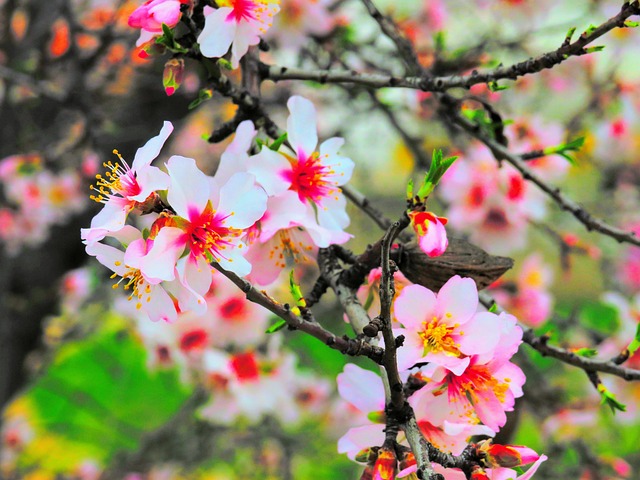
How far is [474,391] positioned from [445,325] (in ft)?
0.25

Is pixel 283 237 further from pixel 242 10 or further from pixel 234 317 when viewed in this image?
pixel 234 317

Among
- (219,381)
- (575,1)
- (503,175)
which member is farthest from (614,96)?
(219,381)

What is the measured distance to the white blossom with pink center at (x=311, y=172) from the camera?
825 millimetres

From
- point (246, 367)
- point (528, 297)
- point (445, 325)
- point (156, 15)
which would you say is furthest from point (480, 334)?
point (528, 297)

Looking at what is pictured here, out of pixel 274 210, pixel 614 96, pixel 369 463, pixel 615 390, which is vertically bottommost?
pixel 615 390

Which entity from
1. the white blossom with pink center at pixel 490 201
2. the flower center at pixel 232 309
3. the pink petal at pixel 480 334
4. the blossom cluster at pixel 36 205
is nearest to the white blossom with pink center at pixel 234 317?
the flower center at pixel 232 309

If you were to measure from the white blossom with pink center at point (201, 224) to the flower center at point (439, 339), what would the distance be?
197mm

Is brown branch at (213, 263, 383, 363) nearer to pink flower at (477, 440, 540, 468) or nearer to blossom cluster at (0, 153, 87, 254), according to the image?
pink flower at (477, 440, 540, 468)

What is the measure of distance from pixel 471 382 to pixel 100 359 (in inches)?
166

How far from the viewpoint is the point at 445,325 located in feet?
2.29

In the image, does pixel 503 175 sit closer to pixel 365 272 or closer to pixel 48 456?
pixel 365 272

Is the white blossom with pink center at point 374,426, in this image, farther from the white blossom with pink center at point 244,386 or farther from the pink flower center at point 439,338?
the white blossom with pink center at point 244,386

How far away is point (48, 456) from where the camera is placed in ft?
12.9

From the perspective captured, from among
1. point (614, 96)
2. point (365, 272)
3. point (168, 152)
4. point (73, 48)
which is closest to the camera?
point (365, 272)
